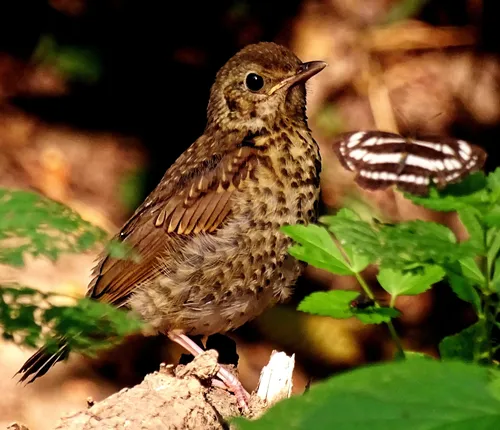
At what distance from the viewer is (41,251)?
1.32 metres

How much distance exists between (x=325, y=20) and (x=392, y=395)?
5.35 meters

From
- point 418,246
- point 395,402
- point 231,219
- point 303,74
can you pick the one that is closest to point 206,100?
point 303,74

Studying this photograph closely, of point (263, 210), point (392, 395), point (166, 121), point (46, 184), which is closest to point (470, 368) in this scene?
point (392, 395)

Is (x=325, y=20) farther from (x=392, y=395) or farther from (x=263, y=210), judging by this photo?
(x=392, y=395)

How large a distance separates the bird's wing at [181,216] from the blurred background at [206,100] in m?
1.36

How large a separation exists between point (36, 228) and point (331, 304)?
0.76m

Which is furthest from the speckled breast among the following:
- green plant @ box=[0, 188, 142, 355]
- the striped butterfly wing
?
green plant @ box=[0, 188, 142, 355]

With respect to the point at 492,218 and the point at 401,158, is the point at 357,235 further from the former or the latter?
the point at 401,158

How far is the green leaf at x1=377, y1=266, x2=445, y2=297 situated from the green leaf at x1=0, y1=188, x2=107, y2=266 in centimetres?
79

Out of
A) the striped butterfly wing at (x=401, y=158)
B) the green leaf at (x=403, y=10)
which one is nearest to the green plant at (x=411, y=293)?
the striped butterfly wing at (x=401, y=158)

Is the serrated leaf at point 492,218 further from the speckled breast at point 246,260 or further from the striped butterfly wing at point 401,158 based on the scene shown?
the speckled breast at point 246,260

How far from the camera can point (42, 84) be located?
19.5 ft

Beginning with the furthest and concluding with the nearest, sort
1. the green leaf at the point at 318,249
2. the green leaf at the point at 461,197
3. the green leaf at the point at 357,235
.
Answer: the green leaf at the point at 318,249, the green leaf at the point at 461,197, the green leaf at the point at 357,235

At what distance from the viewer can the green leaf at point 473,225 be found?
5.84 ft
